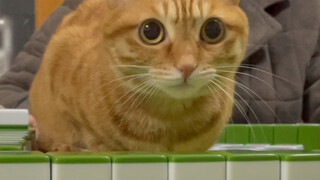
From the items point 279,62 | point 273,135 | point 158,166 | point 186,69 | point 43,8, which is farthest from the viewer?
point 43,8

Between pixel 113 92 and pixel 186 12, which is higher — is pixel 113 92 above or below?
below

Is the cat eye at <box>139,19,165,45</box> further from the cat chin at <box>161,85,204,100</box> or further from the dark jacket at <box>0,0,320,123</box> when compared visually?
the dark jacket at <box>0,0,320,123</box>

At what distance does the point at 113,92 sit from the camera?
0.76 metres

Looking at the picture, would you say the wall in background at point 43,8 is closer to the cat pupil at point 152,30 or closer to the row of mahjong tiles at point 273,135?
the row of mahjong tiles at point 273,135

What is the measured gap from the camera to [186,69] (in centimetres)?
67

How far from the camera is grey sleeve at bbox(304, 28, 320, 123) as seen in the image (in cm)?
155

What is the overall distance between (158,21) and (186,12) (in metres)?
0.04

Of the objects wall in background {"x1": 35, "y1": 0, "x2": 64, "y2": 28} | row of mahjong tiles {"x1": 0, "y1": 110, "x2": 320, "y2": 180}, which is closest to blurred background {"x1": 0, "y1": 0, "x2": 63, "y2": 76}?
wall in background {"x1": 35, "y1": 0, "x2": 64, "y2": 28}

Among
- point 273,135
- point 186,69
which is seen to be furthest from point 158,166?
point 273,135

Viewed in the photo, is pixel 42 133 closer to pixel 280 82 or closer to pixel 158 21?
pixel 158 21

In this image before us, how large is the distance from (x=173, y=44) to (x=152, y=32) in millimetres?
48

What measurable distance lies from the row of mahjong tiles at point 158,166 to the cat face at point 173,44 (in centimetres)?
26

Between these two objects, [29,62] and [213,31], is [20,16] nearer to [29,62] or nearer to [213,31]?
[29,62]

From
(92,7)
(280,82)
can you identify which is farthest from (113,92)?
(280,82)
